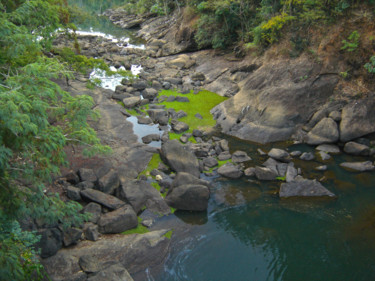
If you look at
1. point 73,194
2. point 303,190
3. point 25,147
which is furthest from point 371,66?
point 25,147

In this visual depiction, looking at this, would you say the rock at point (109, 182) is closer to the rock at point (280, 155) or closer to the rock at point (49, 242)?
the rock at point (49, 242)

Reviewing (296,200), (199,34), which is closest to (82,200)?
(296,200)

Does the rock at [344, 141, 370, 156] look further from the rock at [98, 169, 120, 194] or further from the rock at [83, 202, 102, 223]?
the rock at [83, 202, 102, 223]

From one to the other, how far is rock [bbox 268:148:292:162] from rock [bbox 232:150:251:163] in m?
1.27

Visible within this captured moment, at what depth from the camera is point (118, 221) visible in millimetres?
12539

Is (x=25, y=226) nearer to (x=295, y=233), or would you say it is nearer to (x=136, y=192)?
(x=136, y=192)

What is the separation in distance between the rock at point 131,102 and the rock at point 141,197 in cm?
997

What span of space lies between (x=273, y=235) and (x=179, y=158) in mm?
6016

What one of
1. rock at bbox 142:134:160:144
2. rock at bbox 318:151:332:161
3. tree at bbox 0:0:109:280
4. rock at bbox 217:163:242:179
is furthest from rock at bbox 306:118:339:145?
tree at bbox 0:0:109:280

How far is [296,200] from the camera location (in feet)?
48.3

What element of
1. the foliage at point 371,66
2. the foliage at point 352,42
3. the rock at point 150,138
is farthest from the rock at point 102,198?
the foliage at point 352,42

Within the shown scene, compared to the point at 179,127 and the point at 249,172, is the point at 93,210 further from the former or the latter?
the point at 179,127

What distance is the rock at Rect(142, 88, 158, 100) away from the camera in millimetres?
25609

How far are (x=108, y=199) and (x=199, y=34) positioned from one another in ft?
74.9
